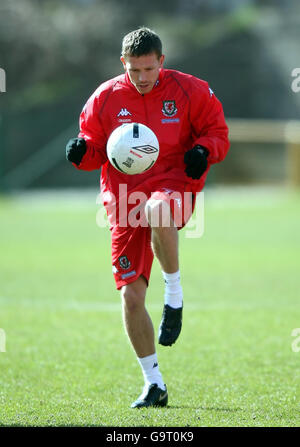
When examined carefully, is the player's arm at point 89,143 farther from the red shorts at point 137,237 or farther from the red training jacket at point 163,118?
the red shorts at point 137,237

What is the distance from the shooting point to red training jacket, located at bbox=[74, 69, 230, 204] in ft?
19.5

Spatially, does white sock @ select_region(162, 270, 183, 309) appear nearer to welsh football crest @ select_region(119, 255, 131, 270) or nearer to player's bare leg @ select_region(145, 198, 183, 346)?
player's bare leg @ select_region(145, 198, 183, 346)

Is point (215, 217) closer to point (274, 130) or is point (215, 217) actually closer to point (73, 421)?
point (274, 130)

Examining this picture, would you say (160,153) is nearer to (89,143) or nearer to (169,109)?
(169,109)

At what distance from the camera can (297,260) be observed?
46.2 feet

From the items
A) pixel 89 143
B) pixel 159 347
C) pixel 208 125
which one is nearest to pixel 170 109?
pixel 208 125

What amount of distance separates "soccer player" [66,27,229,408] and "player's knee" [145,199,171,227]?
100 millimetres

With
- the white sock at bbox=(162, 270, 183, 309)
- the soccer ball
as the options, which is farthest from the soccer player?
the soccer ball

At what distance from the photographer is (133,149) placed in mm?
5566

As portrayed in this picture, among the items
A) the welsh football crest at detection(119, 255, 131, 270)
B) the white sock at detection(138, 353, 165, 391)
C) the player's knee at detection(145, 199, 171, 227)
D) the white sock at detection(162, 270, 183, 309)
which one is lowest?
the white sock at detection(138, 353, 165, 391)

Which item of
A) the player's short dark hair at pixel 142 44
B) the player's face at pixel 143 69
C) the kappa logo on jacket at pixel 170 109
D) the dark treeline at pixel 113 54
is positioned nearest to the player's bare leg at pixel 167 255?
the kappa logo on jacket at pixel 170 109

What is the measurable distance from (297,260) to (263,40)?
70.2 ft

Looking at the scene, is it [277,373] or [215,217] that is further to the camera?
[215,217]
